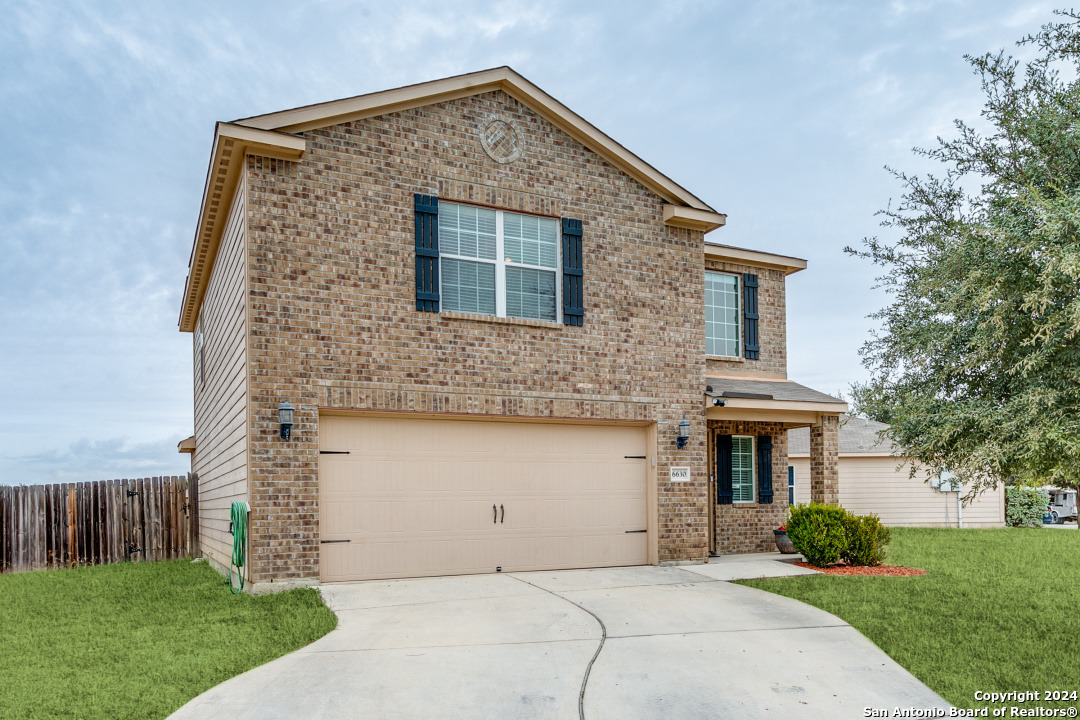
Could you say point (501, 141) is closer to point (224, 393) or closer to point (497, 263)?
point (497, 263)

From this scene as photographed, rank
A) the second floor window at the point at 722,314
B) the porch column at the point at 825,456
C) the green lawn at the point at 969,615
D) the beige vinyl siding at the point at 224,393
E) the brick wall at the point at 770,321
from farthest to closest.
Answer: the brick wall at the point at 770,321
the second floor window at the point at 722,314
the porch column at the point at 825,456
the beige vinyl siding at the point at 224,393
the green lawn at the point at 969,615

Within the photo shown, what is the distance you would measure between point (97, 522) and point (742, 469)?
13.0 m

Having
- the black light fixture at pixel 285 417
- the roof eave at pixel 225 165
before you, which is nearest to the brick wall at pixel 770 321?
the roof eave at pixel 225 165

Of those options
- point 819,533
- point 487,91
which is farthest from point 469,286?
point 819,533

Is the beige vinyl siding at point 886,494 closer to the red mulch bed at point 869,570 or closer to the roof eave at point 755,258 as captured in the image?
the roof eave at point 755,258

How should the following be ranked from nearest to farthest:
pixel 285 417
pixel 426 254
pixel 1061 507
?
pixel 285 417
pixel 426 254
pixel 1061 507

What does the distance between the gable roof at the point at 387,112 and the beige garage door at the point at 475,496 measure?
356 centimetres

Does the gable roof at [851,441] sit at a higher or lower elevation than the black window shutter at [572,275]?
lower

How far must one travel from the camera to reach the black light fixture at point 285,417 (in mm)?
9906

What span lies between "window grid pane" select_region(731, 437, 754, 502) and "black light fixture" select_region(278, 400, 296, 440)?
8734 mm

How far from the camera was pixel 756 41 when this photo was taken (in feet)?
55.1

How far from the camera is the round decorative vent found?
1183 centimetres

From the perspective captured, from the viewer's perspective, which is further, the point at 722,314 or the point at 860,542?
the point at 722,314

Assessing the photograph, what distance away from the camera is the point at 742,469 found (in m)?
15.6
